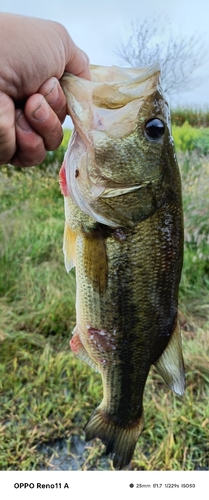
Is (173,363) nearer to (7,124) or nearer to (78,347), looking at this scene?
(78,347)

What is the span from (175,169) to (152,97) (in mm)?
91

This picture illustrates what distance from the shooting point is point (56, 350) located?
1339 mm

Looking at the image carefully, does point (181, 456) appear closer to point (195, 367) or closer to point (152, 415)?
point (152, 415)

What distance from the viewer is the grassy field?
119 centimetres

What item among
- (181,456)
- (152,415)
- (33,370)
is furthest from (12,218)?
(181,456)

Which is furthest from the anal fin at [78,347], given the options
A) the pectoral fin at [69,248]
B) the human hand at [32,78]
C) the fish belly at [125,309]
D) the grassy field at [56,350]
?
the grassy field at [56,350]

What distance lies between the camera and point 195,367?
1.29 metres

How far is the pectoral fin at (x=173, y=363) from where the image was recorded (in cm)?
70

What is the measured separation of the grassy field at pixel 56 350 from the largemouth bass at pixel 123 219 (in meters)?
0.55

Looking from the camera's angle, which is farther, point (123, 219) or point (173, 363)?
point (173, 363)

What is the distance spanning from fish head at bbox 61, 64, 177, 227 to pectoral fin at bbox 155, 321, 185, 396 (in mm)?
199

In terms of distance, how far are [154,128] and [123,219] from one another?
0.38ft

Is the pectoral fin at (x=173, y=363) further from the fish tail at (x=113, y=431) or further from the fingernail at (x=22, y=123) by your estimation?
the fingernail at (x=22, y=123)

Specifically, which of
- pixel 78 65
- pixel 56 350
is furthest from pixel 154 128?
pixel 56 350
